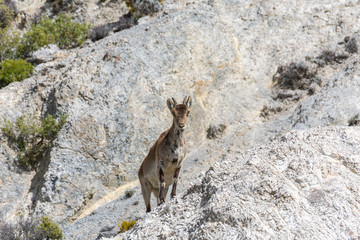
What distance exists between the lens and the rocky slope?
14.3 meters

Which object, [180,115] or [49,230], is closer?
[180,115]

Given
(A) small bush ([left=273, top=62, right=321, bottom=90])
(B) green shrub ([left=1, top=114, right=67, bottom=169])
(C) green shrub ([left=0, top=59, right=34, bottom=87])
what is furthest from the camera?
(C) green shrub ([left=0, top=59, right=34, bottom=87])

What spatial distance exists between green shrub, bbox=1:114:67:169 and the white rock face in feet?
33.8

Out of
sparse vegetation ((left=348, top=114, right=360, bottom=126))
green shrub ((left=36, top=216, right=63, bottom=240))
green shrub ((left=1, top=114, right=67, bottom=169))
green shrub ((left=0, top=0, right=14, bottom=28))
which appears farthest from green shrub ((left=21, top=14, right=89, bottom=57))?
sparse vegetation ((left=348, top=114, right=360, bottom=126))

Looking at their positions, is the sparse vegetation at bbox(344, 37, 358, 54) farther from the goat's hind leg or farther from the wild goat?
the goat's hind leg

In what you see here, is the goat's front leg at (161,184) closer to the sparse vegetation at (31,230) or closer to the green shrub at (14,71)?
the sparse vegetation at (31,230)

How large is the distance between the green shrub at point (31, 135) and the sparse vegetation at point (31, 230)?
2890mm

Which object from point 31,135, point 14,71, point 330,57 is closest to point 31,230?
point 31,135

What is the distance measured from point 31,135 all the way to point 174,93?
6.27m

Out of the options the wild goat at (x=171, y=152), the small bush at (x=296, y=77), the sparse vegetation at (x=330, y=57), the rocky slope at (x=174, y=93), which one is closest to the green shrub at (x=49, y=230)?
the rocky slope at (x=174, y=93)

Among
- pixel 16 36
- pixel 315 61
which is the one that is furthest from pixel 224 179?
pixel 16 36

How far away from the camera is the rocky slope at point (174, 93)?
14.3 m

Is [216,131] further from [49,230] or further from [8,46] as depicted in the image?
[8,46]

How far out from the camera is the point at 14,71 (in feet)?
66.0
